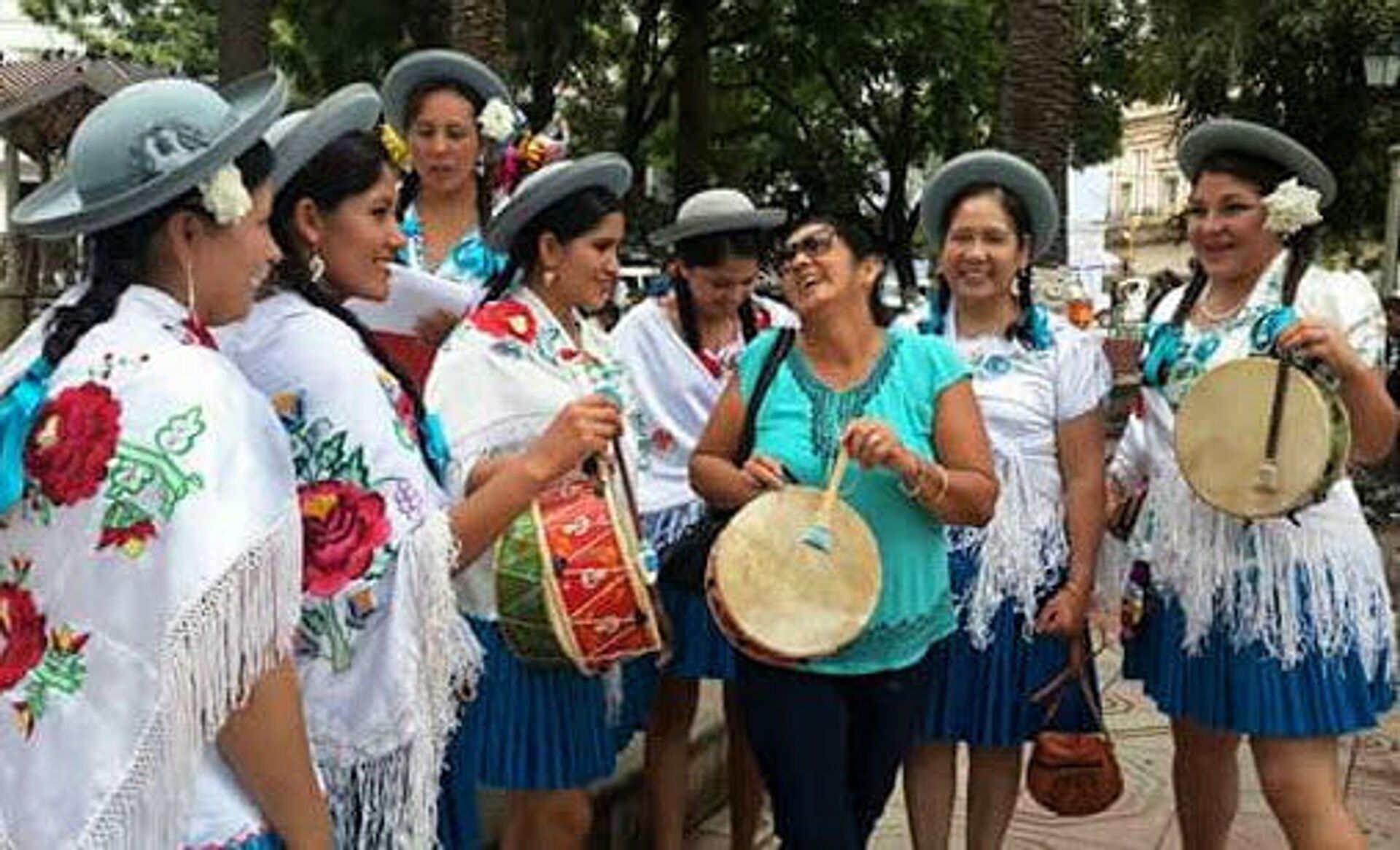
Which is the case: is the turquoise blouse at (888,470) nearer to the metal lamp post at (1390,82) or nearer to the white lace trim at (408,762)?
the white lace trim at (408,762)

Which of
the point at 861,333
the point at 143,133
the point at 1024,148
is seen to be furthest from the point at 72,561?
the point at 1024,148

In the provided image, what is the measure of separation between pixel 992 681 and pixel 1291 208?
1287mm

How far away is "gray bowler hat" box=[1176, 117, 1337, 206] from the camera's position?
3.51 m

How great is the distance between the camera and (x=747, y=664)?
10.9 ft

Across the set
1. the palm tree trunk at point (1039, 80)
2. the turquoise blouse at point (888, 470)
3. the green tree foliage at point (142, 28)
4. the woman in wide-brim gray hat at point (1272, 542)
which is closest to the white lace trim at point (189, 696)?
the turquoise blouse at point (888, 470)

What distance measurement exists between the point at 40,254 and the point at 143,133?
1456cm

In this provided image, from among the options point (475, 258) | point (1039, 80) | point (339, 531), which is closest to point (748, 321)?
point (475, 258)

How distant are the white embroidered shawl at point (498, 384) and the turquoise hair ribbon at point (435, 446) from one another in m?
0.54

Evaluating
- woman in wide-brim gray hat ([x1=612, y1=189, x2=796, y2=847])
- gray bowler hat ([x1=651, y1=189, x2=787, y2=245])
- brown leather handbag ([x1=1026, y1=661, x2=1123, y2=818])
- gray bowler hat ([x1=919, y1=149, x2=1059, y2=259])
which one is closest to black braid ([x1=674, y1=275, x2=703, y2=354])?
woman in wide-brim gray hat ([x1=612, y1=189, x2=796, y2=847])

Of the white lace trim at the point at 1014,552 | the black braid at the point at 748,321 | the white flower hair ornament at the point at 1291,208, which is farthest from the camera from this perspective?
the black braid at the point at 748,321

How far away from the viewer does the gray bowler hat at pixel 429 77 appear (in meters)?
4.23

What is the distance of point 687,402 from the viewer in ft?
13.8

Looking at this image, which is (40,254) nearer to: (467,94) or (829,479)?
(467,94)

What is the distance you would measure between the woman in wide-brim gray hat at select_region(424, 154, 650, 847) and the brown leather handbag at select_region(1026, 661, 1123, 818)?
108 cm
